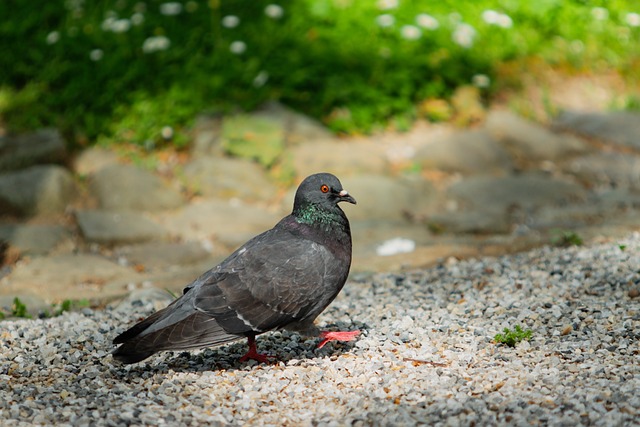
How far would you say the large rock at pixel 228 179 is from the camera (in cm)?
754

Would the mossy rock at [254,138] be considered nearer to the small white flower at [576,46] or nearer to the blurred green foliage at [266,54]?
the blurred green foliage at [266,54]

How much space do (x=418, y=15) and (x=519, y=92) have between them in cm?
141

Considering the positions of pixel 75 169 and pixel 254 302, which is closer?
pixel 254 302

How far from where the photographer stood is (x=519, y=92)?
8.88m

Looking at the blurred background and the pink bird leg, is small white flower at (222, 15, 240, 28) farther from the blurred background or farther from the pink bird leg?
the pink bird leg

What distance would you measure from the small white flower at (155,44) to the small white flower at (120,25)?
10.0 inches

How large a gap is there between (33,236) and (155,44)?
2.63 metres

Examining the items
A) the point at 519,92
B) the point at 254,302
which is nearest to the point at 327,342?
the point at 254,302

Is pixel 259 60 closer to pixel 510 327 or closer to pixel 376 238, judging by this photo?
pixel 376 238

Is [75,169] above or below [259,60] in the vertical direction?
below

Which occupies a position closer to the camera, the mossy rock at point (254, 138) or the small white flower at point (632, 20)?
the mossy rock at point (254, 138)

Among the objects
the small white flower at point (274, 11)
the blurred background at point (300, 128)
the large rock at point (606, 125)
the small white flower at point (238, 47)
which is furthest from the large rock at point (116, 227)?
the large rock at point (606, 125)

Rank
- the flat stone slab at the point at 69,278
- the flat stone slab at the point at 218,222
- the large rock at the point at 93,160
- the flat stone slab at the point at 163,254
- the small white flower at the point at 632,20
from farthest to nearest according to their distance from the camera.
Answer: the small white flower at the point at 632,20
the large rock at the point at 93,160
the flat stone slab at the point at 218,222
the flat stone slab at the point at 163,254
the flat stone slab at the point at 69,278

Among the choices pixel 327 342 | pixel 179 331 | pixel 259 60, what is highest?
pixel 179 331
